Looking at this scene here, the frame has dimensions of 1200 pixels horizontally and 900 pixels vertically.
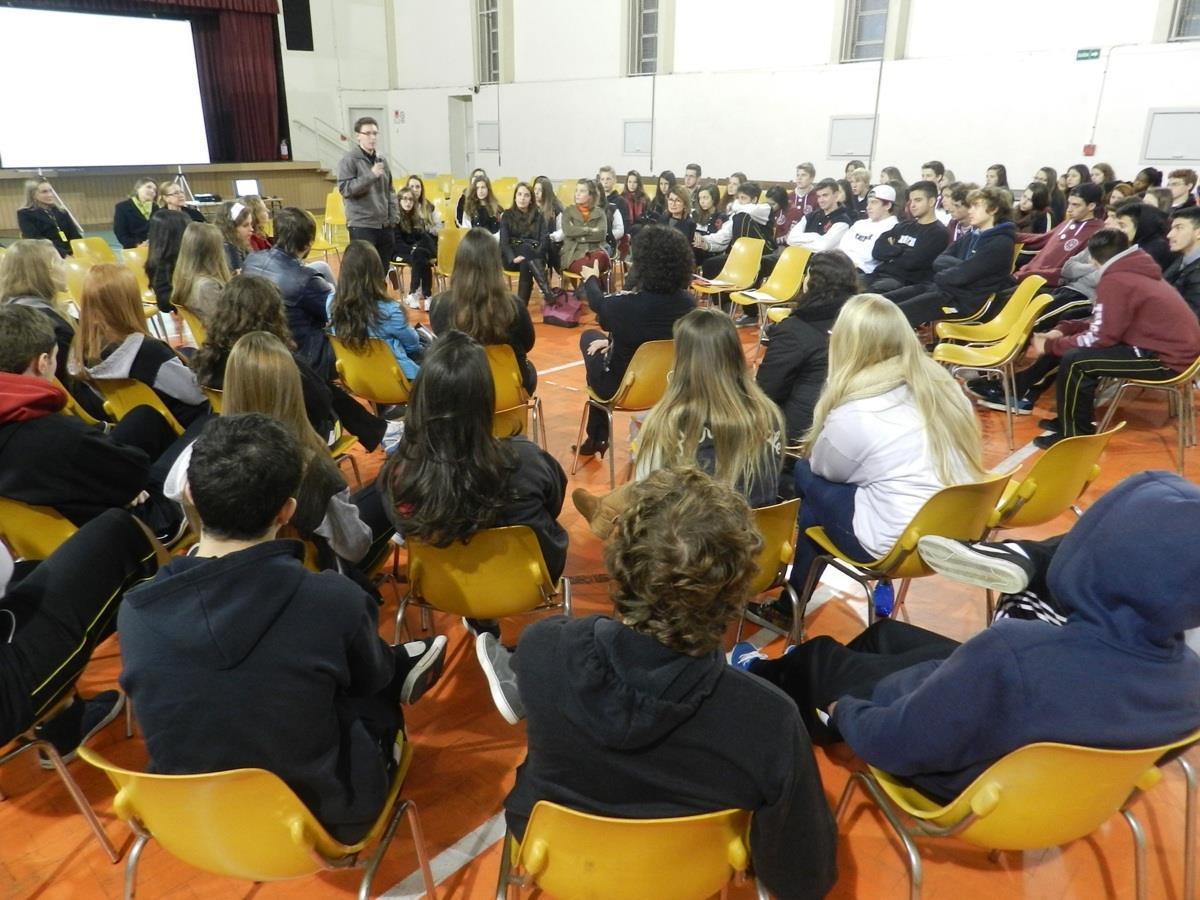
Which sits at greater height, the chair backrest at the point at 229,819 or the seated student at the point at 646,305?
the seated student at the point at 646,305

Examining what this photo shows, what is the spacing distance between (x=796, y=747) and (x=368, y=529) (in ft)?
4.73

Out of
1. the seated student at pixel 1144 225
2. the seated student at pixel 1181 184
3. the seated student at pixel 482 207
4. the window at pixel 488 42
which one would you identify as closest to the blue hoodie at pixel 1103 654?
the seated student at pixel 1144 225

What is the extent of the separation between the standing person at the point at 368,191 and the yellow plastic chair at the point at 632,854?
5.63m

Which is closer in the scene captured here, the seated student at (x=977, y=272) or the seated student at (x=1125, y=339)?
the seated student at (x=1125, y=339)

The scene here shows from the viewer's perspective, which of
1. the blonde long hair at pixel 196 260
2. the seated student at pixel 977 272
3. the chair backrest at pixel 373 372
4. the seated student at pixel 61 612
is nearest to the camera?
the seated student at pixel 61 612

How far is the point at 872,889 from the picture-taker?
184cm

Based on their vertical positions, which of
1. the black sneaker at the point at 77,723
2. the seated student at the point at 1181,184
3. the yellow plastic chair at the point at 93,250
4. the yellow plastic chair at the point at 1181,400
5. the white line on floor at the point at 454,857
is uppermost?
the seated student at the point at 1181,184

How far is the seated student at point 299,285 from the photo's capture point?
13.0 feet

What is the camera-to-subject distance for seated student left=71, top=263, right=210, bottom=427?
2885 millimetres

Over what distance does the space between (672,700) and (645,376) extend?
8.46 ft

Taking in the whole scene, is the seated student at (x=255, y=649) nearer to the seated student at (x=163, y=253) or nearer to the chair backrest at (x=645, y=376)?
the chair backrest at (x=645, y=376)

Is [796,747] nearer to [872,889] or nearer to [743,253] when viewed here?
[872,889]

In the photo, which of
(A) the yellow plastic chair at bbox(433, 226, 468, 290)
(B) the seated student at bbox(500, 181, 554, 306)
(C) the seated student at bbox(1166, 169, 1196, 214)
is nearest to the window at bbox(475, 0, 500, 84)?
(B) the seated student at bbox(500, 181, 554, 306)

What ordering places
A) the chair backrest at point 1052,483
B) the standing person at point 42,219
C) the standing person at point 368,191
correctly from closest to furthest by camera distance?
the chair backrest at point 1052,483 → the standing person at point 368,191 → the standing person at point 42,219
